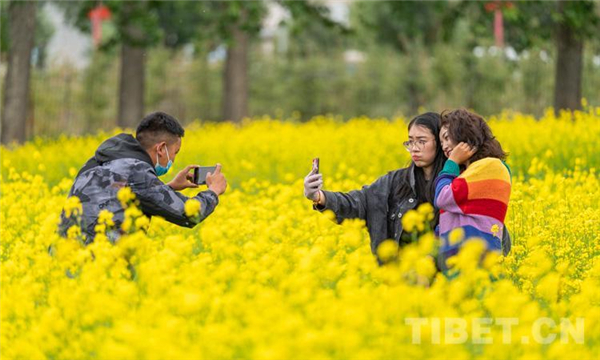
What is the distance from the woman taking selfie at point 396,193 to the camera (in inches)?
197

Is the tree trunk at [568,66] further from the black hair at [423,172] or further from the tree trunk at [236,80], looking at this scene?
the black hair at [423,172]

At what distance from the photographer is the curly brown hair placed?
191 inches

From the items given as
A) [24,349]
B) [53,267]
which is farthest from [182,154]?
[24,349]

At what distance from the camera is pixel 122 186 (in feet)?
16.6

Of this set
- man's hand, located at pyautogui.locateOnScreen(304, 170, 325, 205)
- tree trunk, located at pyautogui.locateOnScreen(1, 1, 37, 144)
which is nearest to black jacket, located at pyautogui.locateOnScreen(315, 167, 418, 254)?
man's hand, located at pyautogui.locateOnScreen(304, 170, 325, 205)

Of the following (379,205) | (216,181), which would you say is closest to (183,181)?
(216,181)

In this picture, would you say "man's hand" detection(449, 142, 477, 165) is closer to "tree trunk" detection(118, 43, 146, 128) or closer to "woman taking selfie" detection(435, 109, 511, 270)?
"woman taking selfie" detection(435, 109, 511, 270)

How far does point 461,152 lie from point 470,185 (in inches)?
7.9

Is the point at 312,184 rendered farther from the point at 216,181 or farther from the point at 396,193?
the point at 216,181

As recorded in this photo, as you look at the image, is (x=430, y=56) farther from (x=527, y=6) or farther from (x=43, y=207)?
(x=43, y=207)

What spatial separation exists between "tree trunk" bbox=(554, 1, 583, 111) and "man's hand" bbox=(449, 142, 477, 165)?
9.63 m

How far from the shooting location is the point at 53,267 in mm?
4461

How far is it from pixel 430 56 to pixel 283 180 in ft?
60.4

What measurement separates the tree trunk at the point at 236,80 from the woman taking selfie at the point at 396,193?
11.6 m
